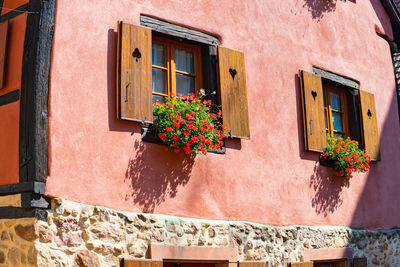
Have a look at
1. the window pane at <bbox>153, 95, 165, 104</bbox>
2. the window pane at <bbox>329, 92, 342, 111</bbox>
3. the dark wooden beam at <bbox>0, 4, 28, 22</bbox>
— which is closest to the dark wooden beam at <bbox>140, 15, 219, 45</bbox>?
the window pane at <bbox>153, 95, 165, 104</bbox>

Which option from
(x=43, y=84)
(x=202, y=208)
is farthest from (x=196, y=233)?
(x=43, y=84)

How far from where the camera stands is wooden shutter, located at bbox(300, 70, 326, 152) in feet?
24.3

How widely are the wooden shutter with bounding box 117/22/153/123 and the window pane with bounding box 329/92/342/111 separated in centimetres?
358

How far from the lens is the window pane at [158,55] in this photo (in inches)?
243

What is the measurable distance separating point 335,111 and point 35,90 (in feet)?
15.8

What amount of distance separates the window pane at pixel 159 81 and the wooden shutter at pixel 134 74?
339 mm

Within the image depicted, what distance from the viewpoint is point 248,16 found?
23.2ft

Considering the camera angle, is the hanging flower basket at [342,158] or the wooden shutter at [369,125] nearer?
the hanging flower basket at [342,158]

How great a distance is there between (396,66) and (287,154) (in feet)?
11.9

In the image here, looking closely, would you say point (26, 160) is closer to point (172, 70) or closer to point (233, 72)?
point (172, 70)

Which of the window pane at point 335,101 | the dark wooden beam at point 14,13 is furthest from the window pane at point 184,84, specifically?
the window pane at point 335,101

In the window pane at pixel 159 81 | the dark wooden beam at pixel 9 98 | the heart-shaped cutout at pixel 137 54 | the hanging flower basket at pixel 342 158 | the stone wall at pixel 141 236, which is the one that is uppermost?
the heart-shaped cutout at pixel 137 54

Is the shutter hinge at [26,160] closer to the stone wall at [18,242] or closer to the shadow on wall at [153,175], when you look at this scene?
the stone wall at [18,242]

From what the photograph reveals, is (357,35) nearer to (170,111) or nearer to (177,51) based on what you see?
(177,51)
